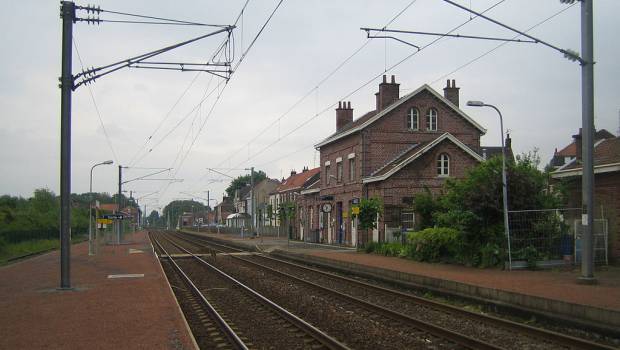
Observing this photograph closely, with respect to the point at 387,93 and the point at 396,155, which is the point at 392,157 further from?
the point at 387,93

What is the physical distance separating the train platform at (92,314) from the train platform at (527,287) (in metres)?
7.03

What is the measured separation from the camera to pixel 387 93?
38.5 meters

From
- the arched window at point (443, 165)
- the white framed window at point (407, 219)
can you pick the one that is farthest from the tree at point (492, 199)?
the arched window at point (443, 165)

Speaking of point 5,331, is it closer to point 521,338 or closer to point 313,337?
point 313,337

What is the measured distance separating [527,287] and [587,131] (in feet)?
13.0

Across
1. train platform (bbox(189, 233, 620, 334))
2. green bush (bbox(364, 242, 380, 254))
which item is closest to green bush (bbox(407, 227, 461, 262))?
train platform (bbox(189, 233, 620, 334))

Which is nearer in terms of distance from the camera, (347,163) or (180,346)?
(180,346)

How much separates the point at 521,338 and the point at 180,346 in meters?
5.65

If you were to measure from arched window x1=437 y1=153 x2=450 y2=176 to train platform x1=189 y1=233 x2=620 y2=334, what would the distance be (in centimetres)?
1244

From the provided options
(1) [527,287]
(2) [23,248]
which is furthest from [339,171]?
(1) [527,287]

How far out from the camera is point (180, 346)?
8.83 meters

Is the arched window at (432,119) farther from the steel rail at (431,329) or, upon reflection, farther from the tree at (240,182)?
the tree at (240,182)

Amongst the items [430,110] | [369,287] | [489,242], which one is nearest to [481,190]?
[489,242]

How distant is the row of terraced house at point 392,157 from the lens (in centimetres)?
3403
